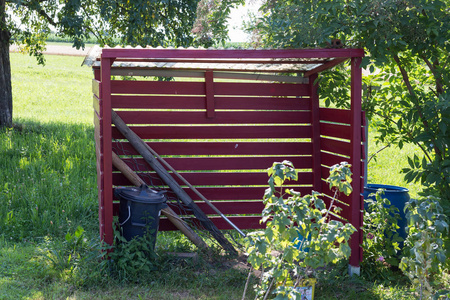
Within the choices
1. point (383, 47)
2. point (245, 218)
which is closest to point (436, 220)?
point (383, 47)

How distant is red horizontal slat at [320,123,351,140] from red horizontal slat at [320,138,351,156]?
0.07 meters

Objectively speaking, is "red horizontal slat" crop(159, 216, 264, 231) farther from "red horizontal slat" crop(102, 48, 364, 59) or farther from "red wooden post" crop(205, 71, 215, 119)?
"red horizontal slat" crop(102, 48, 364, 59)

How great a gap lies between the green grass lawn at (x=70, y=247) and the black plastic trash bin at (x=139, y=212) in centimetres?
37

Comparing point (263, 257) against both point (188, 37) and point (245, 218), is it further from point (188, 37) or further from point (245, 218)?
point (188, 37)

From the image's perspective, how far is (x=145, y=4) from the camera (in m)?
9.20

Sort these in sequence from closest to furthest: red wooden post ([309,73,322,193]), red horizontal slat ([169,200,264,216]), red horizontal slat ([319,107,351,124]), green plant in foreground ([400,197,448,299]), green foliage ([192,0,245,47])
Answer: green plant in foreground ([400,197,448,299])
red horizontal slat ([319,107,351,124])
red horizontal slat ([169,200,264,216])
red wooden post ([309,73,322,193])
green foliage ([192,0,245,47])

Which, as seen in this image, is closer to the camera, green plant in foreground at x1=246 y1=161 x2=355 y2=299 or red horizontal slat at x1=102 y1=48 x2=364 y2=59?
green plant in foreground at x1=246 y1=161 x2=355 y2=299

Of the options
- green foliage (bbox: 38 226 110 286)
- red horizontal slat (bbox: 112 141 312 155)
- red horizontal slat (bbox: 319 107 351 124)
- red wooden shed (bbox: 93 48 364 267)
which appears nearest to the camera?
green foliage (bbox: 38 226 110 286)

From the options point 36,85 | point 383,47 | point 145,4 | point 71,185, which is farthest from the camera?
point 36,85

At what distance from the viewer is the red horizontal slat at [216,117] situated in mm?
5984

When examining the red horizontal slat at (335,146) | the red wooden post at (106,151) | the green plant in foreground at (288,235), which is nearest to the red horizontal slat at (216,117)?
the red horizontal slat at (335,146)

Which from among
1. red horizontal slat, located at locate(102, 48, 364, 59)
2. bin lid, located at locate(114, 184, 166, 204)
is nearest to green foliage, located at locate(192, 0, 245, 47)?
red horizontal slat, located at locate(102, 48, 364, 59)

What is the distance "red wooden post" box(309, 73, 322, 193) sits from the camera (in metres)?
6.34

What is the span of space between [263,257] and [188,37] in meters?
7.84
